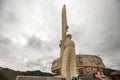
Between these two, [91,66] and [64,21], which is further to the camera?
[91,66]

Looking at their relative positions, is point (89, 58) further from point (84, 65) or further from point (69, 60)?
point (69, 60)

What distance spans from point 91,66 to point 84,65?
129 centimetres

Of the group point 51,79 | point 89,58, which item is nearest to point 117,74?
point 89,58

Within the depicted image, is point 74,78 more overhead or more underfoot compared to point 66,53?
more underfoot

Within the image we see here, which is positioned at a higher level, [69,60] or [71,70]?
[69,60]

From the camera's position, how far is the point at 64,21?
12719mm

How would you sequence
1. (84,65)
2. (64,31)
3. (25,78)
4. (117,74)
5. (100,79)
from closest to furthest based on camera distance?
(25,78) < (64,31) < (100,79) < (117,74) < (84,65)

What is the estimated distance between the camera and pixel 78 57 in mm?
27359

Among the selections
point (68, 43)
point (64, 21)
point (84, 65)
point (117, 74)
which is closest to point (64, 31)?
point (64, 21)

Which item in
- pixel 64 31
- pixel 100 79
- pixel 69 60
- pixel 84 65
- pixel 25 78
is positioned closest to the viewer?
pixel 25 78

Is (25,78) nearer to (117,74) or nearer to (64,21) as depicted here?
(64,21)

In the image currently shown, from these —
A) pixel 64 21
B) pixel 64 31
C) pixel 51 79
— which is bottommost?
pixel 51 79

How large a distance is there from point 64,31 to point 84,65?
50.0ft

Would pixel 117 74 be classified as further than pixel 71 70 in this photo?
Yes
